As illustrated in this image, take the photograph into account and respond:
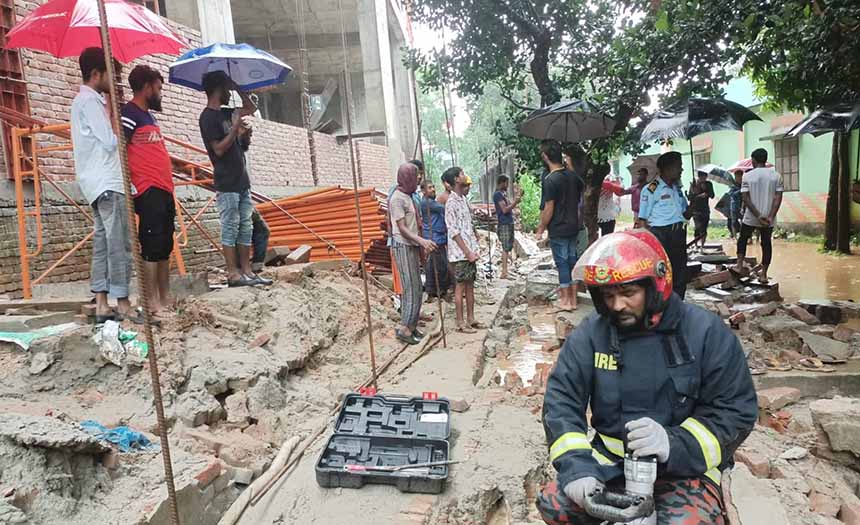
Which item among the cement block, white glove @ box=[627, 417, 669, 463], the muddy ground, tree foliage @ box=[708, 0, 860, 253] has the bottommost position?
the cement block

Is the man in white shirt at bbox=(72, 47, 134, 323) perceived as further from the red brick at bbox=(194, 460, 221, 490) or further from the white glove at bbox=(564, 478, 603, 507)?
the white glove at bbox=(564, 478, 603, 507)

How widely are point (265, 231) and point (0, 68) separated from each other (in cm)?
277

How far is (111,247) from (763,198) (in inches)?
300

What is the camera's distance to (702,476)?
178 centimetres

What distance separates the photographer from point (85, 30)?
14.1 ft

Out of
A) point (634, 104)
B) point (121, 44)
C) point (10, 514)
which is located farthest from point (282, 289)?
point (634, 104)

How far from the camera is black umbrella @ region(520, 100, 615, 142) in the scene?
6.66 m

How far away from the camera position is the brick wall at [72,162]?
510 cm

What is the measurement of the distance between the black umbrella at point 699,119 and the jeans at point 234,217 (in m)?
4.72

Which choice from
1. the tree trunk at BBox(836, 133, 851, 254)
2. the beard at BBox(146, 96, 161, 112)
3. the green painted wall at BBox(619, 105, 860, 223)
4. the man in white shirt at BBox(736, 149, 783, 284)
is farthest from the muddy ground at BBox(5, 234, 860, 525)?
the green painted wall at BBox(619, 105, 860, 223)

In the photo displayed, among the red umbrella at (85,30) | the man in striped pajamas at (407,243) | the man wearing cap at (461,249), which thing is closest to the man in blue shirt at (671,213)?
the man wearing cap at (461,249)

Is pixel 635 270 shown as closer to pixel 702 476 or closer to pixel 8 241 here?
pixel 702 476

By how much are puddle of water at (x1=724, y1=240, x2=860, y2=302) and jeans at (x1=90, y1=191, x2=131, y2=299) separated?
814cm

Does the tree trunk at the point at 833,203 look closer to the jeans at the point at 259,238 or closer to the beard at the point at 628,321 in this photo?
the jeans at the point at 259,238
